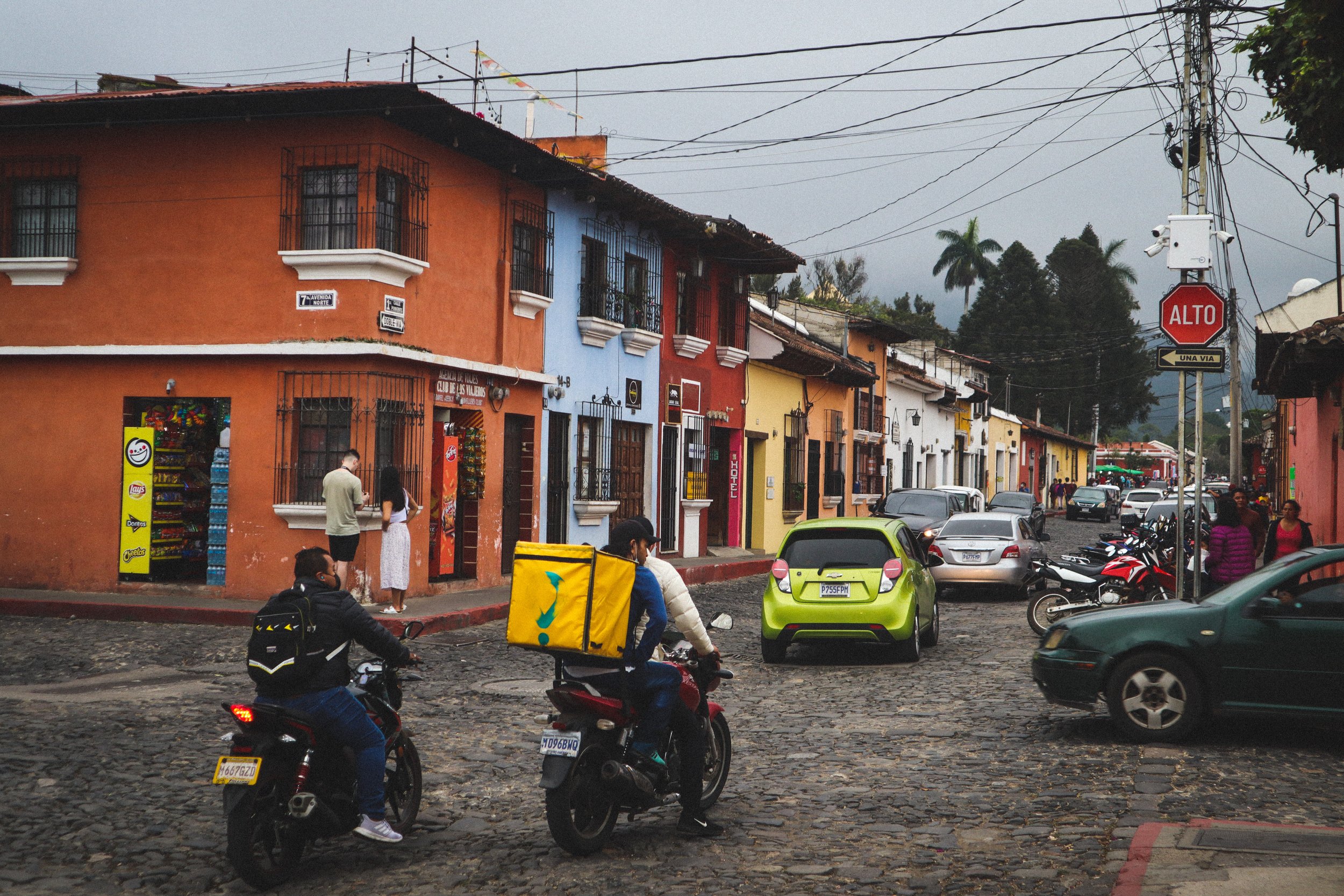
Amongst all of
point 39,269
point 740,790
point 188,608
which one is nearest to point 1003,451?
point 39,269

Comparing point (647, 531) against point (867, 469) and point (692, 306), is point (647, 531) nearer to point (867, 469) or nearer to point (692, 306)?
point (692, 306)

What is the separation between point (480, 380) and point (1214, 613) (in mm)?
11430

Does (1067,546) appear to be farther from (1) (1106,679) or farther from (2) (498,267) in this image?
(1) (1106,679)

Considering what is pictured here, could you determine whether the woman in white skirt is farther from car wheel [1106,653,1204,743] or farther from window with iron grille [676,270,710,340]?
window with iron grille [676,270,710,340]

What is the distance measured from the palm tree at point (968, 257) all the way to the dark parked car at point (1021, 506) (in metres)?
47.9

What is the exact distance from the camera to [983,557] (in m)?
20.1

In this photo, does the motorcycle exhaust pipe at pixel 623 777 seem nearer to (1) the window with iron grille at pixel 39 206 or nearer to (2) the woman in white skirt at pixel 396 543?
(2) the woman in white skirt at pixel 396 543

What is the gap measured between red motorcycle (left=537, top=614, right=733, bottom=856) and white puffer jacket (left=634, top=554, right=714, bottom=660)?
15cm

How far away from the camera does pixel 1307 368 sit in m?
15.9

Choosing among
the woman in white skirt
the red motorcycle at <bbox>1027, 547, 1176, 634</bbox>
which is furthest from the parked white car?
the woman in white skirt

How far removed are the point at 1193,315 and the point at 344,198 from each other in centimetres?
969

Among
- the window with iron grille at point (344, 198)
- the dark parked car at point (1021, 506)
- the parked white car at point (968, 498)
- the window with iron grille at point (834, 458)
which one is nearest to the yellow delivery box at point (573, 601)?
the window with iron grille at point (344, 198)

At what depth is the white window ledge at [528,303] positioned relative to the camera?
1855cm

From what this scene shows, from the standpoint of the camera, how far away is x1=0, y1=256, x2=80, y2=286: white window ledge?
1636cm
